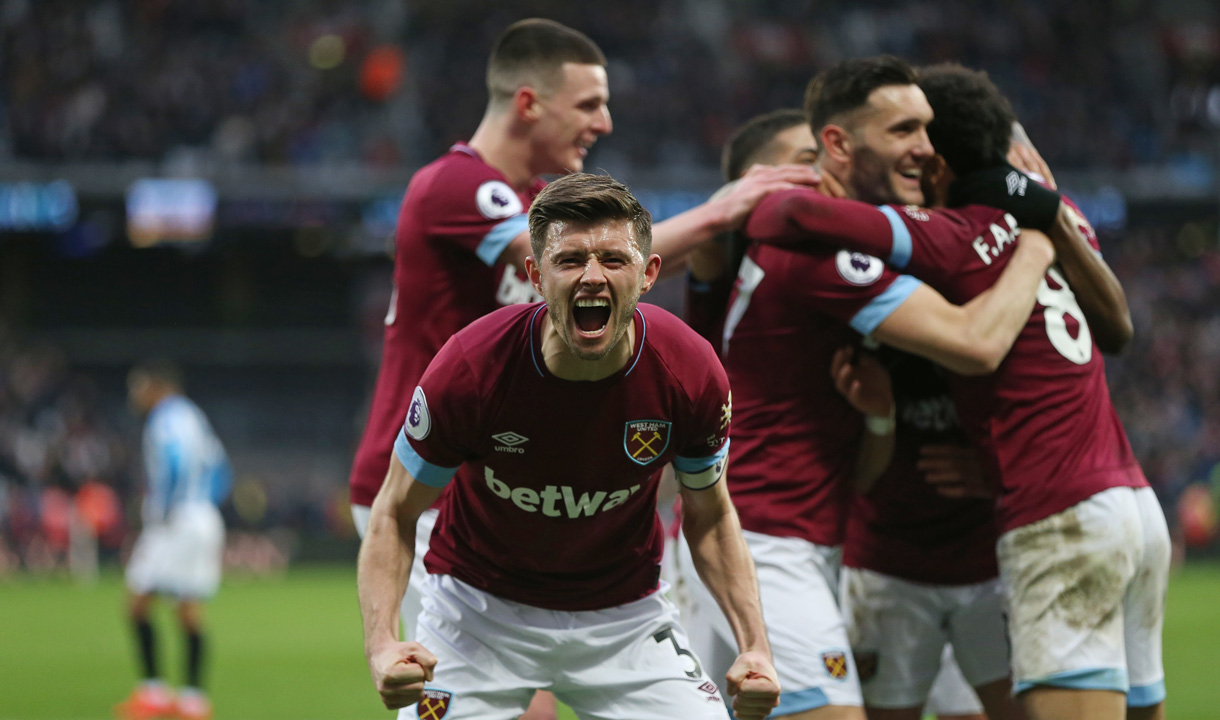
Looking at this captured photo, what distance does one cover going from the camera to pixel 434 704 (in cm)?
348

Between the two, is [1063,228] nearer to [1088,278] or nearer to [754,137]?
[1088,278]

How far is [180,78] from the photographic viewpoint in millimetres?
25906

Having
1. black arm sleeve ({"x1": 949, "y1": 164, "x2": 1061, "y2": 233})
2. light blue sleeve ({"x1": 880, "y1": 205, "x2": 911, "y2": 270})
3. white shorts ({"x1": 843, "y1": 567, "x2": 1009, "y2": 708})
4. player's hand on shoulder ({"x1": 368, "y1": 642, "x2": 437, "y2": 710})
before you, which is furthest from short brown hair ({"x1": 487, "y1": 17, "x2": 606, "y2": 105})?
player's hand on shoulder ({"x1": 368, "y1": 642, "x2": 437, "y2": 710})

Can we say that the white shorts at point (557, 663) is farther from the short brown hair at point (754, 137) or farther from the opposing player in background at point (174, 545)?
the opposing player in background at point (174, 545)

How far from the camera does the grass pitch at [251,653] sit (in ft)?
30.9

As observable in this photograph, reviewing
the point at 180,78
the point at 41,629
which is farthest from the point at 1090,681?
the point at 180,78

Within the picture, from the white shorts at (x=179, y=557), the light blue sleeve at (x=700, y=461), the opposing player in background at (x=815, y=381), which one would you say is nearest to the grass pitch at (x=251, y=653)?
the white shorts at (x=179, y=557)

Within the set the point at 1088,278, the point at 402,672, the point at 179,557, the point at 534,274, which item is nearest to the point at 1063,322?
the point at 1088,278

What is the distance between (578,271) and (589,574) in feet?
3.29

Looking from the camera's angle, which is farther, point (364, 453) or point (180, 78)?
point (180, 78)

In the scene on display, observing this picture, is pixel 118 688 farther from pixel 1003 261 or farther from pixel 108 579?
pixel 108 579

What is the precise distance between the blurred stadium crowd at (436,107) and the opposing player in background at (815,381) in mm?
19291

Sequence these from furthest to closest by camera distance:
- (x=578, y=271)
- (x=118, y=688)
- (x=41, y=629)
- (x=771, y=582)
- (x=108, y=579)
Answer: (x=108, y=579) < (x=41, y=629) < (x=118, y=688) < (x=771, y=582) < (x=578, y=271)

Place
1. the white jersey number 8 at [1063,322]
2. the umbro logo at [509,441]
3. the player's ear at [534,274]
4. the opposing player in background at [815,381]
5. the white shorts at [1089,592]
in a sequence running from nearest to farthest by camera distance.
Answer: the player's ear at [534,274] → the umbro logo at [509,441] → the white shorts at [1089,592] → the opposing player in background at [815,381] → the white jersey number 8 at [1063,322]
